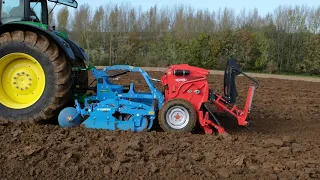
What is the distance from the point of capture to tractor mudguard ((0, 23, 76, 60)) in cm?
529

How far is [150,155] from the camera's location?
14.1ft

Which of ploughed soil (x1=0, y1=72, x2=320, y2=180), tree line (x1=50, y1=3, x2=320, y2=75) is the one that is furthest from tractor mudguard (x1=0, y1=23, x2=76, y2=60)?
tree line (x1=50, y1=3, x2=320, y2=75)

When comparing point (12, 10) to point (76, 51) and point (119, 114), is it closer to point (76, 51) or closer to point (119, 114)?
point (76, 51)

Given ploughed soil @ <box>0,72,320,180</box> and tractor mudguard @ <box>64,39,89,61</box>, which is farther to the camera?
tractor mudguard @ <box>64,39,89,61</box>

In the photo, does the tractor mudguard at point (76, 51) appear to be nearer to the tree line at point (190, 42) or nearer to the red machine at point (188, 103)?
the red machine at point (188, 103)

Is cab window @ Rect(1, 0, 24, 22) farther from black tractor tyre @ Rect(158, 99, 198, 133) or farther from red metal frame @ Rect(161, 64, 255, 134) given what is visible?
black tractor tyre @ Rect(158, 99, 198, 133)

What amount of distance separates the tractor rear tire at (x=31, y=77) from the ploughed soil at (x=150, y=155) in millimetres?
244

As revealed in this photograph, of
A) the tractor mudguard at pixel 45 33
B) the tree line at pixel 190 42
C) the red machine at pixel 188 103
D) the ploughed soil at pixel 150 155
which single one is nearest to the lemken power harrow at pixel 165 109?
the red machine at pixel 188 103

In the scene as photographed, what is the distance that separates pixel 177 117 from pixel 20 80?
87.8 inches

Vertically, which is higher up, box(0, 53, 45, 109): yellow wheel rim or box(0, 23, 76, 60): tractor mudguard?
box(0, 23, 76, 60): tractor mudguard

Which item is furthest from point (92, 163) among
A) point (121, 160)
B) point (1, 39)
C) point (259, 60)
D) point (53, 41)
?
point (259, 60)

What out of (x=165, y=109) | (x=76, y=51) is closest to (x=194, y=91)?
(x=165, y=109)

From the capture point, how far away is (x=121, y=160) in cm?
407

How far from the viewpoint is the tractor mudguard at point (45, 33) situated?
5.29 metres
